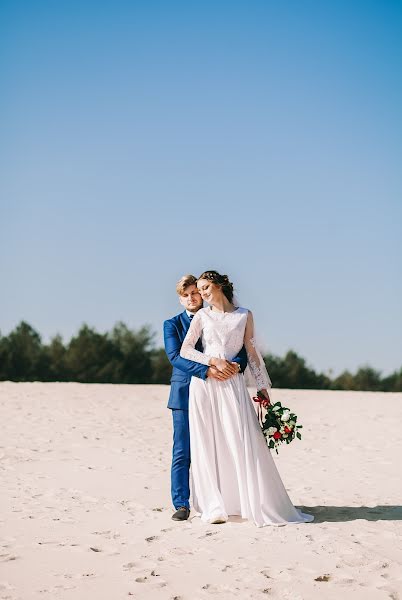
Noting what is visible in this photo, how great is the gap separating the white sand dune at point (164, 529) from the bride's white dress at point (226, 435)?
246 millimetres

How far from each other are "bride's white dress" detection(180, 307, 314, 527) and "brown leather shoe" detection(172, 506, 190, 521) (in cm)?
16

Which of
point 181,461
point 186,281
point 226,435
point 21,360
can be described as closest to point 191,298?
point 186,281

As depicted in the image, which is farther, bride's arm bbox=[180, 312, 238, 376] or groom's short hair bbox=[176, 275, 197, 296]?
groom's short hair bbox=[176, 275, 197, 296]

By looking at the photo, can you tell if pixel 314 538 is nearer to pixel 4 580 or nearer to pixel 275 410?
pixel 275 410

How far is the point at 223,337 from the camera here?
6844mm

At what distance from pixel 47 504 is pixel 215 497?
2640 millimetres

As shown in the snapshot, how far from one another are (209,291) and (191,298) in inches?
14.1

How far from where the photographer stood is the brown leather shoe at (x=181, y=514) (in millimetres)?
7039

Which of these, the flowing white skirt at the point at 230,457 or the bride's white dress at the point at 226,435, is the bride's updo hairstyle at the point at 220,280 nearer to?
the bride's white dress at the point at 226,435

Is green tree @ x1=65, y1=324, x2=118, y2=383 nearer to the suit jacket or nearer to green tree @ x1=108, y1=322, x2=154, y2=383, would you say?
green tree @ x1=108, y1=322, x2=154, y2=383

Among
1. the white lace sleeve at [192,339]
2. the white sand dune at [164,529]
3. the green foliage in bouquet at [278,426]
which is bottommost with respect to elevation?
the white sand dune at [164,529]

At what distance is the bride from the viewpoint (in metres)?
6.79

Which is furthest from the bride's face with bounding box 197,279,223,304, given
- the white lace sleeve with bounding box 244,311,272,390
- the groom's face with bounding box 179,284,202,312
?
the white lace sleeve with bounding box 244,311,272,390

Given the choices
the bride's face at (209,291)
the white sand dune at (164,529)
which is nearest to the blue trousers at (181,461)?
the white sand dune at (164,529)
